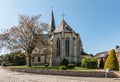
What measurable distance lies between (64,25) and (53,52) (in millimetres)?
7612

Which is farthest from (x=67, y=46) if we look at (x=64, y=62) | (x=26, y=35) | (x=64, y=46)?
(x=26, y=35)

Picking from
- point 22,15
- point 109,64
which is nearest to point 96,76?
point 109,64

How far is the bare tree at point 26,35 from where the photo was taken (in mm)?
54719

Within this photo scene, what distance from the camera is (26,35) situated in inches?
2201

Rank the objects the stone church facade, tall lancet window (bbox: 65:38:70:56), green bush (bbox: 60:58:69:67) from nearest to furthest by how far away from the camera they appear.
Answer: green bush (bbox: 60:58:69:67), the stone church facade, tall lancet window (bbox: 65:38:70:56)

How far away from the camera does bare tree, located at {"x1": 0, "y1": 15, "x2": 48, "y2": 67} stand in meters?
54.7

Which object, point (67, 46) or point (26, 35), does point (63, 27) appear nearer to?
point (67, 46)

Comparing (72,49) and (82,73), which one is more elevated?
(72,49)

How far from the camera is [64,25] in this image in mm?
65688

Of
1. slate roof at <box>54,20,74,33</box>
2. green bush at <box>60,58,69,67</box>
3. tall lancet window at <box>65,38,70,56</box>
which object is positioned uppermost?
slate roof at <box>54,20,74,33</box>

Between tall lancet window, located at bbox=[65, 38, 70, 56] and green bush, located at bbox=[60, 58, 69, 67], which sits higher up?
tall lancet window, located at bbox=[65, 38, 70, 56]

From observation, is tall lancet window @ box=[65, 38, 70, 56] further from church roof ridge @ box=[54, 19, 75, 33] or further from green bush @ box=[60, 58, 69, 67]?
green bush @ box=[60, 58, 69, 67]

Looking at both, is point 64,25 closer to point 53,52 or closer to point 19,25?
point 53,52

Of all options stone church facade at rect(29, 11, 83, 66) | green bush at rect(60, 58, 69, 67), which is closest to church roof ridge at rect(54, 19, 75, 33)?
stone church facade at rect(29, 11, 83, 66)
